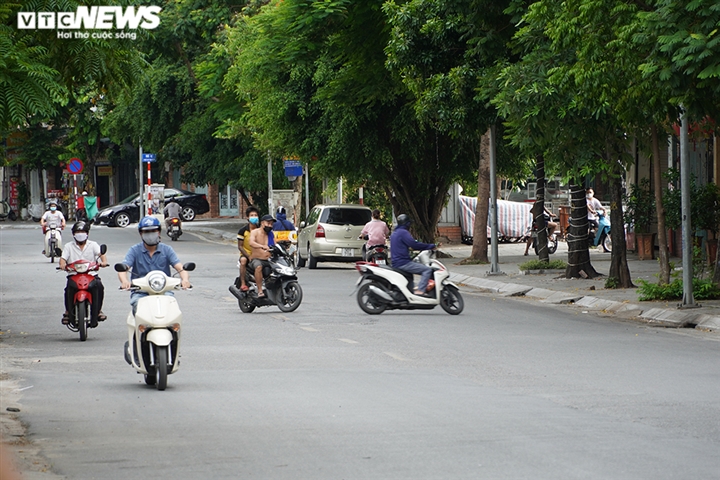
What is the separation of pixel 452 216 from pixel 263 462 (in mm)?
35577

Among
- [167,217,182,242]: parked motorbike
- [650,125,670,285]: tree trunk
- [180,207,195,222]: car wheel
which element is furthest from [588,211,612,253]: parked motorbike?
[180,207,195,222]: car wheel

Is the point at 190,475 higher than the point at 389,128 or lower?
lower

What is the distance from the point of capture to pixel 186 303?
21969 millimetres

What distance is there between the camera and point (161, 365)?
11.1 m

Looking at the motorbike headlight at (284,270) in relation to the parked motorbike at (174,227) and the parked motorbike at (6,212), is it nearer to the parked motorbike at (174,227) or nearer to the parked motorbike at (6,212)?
the parked motorbike at (174,227)

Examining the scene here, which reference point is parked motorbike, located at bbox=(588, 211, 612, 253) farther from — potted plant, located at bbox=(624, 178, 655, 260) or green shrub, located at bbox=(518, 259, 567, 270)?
green shrub, located at bbox=(518, 259, 567, 270)

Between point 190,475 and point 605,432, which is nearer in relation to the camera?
point 190,475

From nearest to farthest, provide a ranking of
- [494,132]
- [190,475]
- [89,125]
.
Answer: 1. [190,475]
2. [494,132]
3. [89,125]

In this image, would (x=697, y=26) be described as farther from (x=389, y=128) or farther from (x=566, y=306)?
(x=389, y=128)

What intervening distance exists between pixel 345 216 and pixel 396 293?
44.2 feet

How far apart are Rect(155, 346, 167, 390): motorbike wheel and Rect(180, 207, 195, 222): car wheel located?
56249mm

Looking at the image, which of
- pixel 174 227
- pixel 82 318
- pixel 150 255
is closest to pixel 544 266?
pixel 82 318

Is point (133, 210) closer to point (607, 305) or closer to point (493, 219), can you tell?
point (493, 219)

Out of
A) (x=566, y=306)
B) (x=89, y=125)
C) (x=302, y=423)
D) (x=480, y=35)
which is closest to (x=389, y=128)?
(x=480, y=35)
